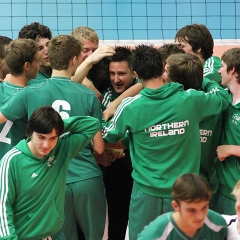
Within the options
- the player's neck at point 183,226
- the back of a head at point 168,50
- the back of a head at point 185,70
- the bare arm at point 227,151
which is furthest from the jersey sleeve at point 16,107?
the player's neck at point 183,226

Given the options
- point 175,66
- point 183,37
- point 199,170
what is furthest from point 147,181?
point 183,37

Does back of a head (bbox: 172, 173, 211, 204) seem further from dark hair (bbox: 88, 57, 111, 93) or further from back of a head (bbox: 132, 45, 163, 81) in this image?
dark hair (bbox: 88, 57, 111, 93)

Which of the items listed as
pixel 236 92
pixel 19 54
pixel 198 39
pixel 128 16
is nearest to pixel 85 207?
pixel 19 54

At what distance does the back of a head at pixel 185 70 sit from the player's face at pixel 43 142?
941 millimetres

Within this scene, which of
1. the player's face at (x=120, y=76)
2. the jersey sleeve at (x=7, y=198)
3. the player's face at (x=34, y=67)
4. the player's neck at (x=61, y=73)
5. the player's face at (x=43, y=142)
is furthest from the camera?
the player's face at (x=120, y=76)

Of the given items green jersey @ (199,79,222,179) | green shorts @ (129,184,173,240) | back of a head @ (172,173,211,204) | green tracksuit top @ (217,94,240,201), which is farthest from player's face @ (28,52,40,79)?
back of a head @ (172,173,211,204)

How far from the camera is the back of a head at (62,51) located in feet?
12.2

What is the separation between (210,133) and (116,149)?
0.73 metres

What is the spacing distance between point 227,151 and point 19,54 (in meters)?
1.52

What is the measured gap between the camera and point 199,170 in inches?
150

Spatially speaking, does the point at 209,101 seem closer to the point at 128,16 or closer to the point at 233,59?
the point at 233,59

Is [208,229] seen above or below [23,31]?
below

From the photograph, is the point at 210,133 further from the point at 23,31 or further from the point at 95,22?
the point at 95,22

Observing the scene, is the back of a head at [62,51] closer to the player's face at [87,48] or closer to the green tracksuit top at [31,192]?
the green tracksuit top at [31,192]
